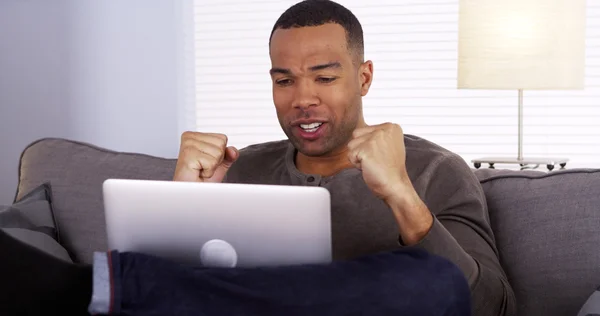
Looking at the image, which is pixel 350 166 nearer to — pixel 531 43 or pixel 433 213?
pixel 433 213

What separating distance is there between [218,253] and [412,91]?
2755 mm

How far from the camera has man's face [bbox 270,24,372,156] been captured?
178cm

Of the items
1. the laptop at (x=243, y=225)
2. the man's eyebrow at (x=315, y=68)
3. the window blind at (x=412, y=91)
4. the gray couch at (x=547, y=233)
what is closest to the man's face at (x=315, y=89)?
the man's eyebrow at (x=315, y=68)

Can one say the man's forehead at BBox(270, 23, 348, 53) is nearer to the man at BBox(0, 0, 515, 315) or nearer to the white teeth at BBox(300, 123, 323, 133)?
the man at BBox(0, 0, 515, 315)

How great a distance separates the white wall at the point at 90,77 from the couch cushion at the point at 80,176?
1.56m

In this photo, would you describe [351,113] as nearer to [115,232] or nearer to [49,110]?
[115,232]

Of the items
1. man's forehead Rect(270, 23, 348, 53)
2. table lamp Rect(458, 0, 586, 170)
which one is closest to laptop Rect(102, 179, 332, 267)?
man's forehead Rect(270, 23, 348, 53)

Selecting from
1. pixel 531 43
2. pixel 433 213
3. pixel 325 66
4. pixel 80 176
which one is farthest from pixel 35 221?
pixel 531 43

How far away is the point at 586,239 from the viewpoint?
156 centimetres

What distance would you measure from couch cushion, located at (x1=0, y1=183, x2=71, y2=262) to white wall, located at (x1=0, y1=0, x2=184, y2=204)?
67.4 inches

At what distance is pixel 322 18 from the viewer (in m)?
1.84

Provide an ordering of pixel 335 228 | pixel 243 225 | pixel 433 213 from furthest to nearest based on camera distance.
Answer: pixel 335 228 < pixel 433 213 < pixel 243 225

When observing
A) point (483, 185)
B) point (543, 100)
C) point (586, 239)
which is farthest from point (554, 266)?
point (543, 100)

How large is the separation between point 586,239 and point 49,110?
284 cm
